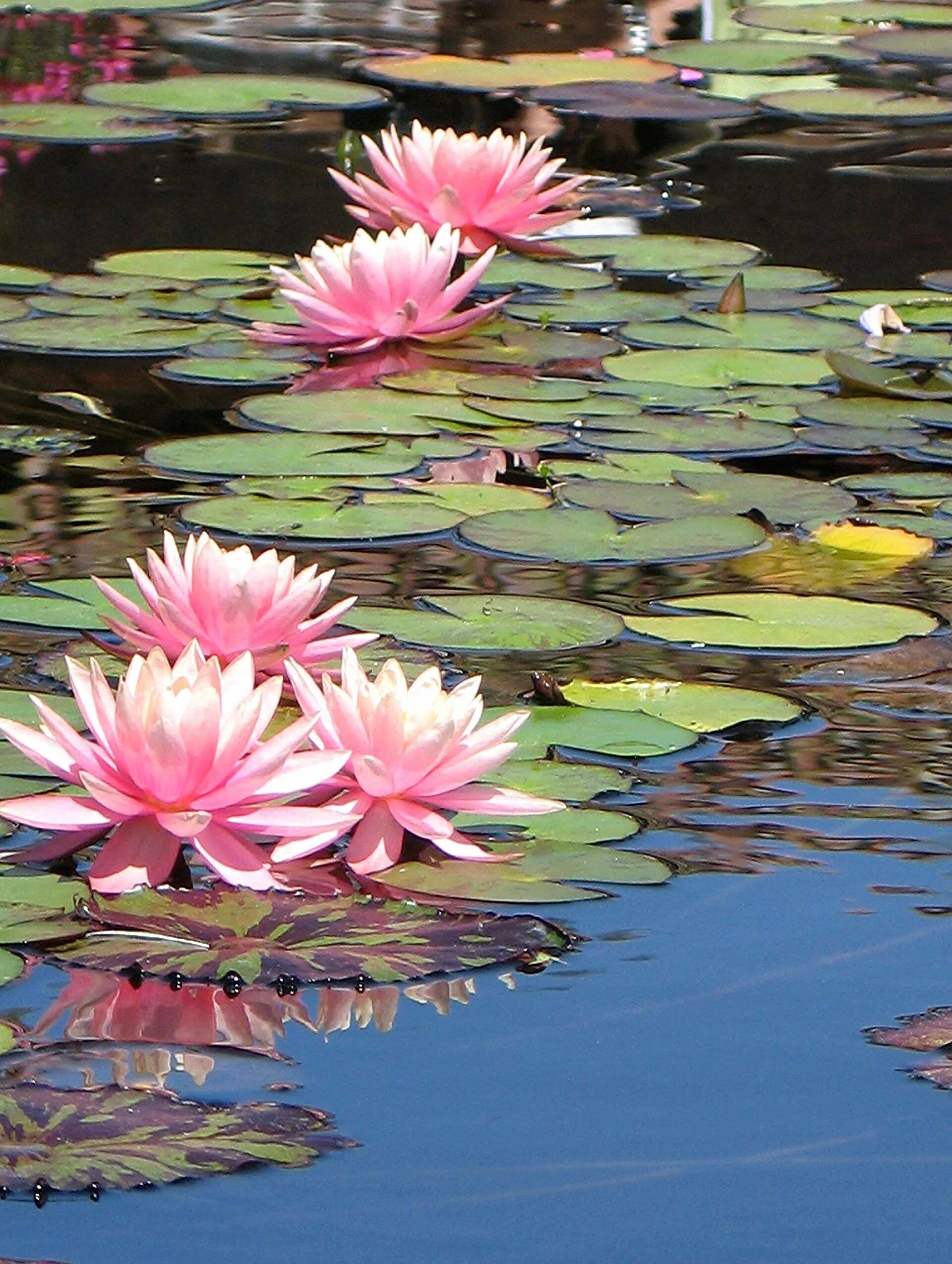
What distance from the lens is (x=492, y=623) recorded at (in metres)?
2.78

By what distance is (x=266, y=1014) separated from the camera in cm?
187

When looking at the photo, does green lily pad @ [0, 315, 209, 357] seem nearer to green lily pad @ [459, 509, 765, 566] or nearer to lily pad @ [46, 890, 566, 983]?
green lily pad @ [459, 509, 765, 566]

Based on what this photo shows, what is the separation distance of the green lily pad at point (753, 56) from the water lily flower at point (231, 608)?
16.5ft

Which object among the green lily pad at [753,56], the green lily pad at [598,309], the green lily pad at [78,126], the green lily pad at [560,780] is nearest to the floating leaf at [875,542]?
the green lily pad at [560,780]

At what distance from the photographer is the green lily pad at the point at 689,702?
251 cm

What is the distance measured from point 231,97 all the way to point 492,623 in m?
4.10

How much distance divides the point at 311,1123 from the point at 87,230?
367 centimetres

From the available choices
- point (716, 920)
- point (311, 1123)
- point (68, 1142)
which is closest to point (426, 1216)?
point (311, 1123)

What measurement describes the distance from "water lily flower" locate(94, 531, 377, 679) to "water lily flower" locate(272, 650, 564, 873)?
0.67ft

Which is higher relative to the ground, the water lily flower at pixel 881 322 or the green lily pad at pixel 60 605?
the water lily flower at pixel 881 322

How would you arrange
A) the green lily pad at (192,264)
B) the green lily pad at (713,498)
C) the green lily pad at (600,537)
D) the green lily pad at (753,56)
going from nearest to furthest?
the green lily pad at (600,537)
the green lily pad at (713,498)
the green lily pad at (192,264)
the green lily pad at (753,56)

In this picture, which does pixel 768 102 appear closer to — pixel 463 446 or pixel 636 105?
pixel 636 105

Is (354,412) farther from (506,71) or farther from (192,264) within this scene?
(506,71)

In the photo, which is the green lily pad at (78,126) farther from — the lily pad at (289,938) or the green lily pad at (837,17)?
the lily pad at (289,938)
